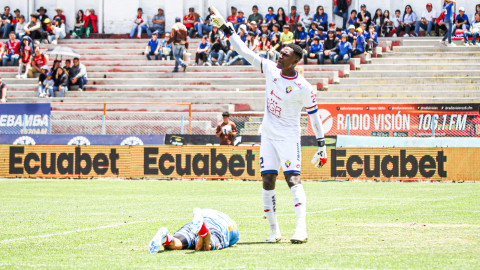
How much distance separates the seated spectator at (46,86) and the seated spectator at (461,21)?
19.6 metres

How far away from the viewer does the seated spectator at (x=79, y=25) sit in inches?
1433

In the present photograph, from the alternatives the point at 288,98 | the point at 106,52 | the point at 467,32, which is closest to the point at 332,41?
the point at 467,32

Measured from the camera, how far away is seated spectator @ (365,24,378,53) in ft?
98.0

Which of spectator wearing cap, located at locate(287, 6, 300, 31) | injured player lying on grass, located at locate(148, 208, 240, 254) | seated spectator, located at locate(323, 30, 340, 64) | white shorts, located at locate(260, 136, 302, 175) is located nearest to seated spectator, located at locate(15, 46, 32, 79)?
spectator wearing cap, located at locate(287, 6, 300, 31)

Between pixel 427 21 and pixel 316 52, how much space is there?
22.5 ft

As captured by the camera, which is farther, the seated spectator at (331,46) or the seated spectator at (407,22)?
the seated spectator at (407,22)

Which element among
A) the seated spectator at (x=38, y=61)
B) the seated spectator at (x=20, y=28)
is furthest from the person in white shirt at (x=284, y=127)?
the seated spectator at (x=20, y=28)

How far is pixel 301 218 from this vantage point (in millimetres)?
7102

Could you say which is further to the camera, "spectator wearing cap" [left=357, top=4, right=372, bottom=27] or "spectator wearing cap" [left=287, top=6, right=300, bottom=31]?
"spectator wearing cap" [left=287, top=6, right=300, bottom=31]

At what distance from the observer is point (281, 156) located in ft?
24.2

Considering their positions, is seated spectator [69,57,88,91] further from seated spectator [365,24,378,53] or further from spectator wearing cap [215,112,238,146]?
seated spectator [365,24,378,53]

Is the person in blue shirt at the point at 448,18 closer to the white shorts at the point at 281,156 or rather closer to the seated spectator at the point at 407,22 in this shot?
the seated spectator at the point at 407,22

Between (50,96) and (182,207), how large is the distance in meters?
18.9

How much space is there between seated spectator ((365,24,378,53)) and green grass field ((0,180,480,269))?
15304 mm
